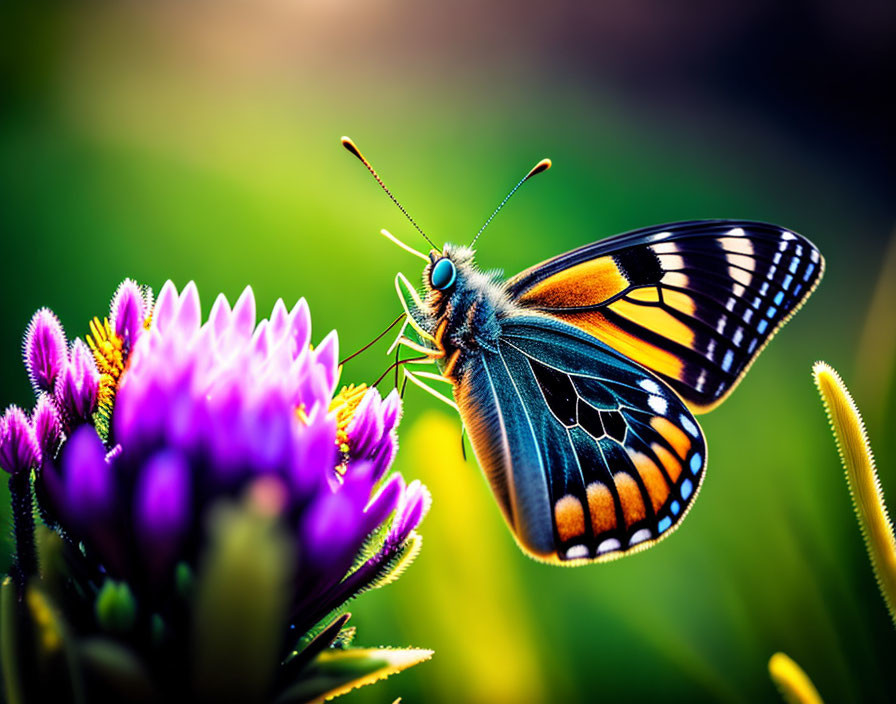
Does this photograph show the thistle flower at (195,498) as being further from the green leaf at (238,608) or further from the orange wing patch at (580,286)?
the orange wing patch at (580,286)

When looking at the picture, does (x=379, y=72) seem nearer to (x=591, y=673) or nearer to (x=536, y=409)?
(x=536, y=409)

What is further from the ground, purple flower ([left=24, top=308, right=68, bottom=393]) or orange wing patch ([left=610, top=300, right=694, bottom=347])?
purple flower ([left=24, top=308, right=68, bottom=393])

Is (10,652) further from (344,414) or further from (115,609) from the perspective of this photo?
(344,414)

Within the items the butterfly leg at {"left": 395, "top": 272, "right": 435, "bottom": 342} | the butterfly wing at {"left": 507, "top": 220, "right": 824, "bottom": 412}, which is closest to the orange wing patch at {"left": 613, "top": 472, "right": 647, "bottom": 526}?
the butterfly wing at {"left": 507, "top": 220, "right": 824, "bottom": 412}

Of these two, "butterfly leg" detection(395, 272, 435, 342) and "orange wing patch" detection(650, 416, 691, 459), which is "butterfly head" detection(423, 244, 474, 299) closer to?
"butterfly leg" detection(395, 272, 435, 342)

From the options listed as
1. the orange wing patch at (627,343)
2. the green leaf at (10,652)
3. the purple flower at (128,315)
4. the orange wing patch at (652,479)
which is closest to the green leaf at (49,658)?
the green leaf at (10,652)
